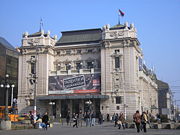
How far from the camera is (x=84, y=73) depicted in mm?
62875

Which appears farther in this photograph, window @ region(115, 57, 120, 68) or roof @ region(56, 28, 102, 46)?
roof @ region(56, 28, 102, 46)

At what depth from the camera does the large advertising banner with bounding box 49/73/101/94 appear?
6175 centimetres

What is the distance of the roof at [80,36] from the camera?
6931cm

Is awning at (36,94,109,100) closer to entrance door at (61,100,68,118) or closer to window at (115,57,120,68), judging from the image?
entrance door at (61,100,68,118)

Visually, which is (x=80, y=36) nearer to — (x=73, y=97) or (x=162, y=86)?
(x=73, y=97)

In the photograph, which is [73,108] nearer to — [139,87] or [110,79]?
[110,79]

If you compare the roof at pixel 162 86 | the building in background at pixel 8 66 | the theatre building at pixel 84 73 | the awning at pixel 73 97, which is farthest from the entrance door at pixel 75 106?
the roof at pixel 162 86

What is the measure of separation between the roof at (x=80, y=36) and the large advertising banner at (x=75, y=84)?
9.63 m

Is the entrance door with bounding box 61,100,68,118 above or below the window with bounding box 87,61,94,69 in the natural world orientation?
below

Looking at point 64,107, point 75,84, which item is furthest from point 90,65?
point 64,107

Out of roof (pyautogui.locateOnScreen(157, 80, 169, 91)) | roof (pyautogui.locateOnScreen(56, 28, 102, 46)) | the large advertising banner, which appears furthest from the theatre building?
roof (pyautogui.locateOnScreen(157, 80, 169, 91))

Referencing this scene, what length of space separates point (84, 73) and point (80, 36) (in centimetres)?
1219

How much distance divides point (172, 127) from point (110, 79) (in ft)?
100

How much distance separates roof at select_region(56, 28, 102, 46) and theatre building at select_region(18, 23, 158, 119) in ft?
0.81
